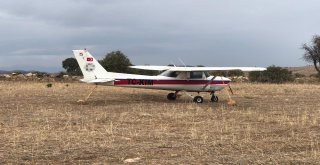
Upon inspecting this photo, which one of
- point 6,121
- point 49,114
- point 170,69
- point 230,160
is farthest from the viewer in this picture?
point 170,69

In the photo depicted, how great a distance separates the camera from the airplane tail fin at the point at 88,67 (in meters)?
19.7

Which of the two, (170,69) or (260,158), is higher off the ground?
(170,69)

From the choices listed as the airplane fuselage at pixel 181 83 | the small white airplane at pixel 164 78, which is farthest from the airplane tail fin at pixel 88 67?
the airplane fuselage at pixel 181 83

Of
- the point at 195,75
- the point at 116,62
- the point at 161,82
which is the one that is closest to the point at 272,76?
the point at 116,62

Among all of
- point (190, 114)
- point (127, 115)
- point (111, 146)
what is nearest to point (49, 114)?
point (127, 115)

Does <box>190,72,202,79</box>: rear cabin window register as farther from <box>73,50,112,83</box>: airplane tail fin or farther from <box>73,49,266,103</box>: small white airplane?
<box>73,50,112,83</box>: airplane tail fin

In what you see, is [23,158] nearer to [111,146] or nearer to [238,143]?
[111,146]

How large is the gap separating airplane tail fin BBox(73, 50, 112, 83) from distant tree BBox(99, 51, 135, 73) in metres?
32.5

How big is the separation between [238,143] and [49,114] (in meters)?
7.39

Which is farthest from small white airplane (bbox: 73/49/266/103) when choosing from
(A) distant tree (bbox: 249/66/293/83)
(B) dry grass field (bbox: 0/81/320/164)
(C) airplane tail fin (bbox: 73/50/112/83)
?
(A) distant tree (bbox: 249/66/293/83)

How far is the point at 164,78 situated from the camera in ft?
69.1

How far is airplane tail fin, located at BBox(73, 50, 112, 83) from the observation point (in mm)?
19672

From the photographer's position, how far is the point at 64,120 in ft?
42.0

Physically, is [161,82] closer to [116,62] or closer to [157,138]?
[157,138]
